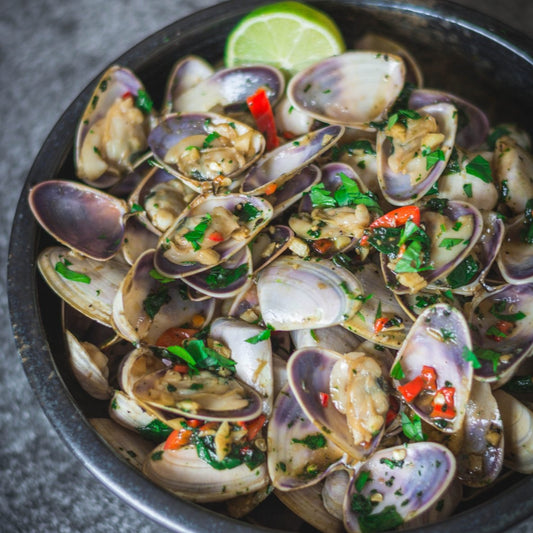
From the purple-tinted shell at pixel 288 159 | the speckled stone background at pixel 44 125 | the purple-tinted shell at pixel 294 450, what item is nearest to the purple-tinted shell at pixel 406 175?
the purple-tinted shell at pixel 288 159

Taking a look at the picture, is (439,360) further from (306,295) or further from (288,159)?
(288,159)

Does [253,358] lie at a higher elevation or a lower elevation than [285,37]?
lower

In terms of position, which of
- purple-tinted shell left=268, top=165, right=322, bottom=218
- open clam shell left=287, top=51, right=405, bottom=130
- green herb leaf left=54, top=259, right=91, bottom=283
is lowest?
green herb leaf left=54, top=259, right=91, bottom=283

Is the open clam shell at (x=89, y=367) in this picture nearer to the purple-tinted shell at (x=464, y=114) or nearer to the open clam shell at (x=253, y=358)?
the open clam shell at (x=253, y=358)

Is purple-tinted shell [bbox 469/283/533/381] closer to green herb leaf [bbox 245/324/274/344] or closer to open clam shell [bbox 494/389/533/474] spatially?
open clam shell [bbox 494/389/533/474]

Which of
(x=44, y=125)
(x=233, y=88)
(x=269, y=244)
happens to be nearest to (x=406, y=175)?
(x=269, y=244)

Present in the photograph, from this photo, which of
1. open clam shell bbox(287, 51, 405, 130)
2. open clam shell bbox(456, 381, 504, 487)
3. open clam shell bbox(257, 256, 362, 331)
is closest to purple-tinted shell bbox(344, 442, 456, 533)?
open clam shell bbox(456, 381, 504, 487)

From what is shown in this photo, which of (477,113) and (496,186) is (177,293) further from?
(477,113)
